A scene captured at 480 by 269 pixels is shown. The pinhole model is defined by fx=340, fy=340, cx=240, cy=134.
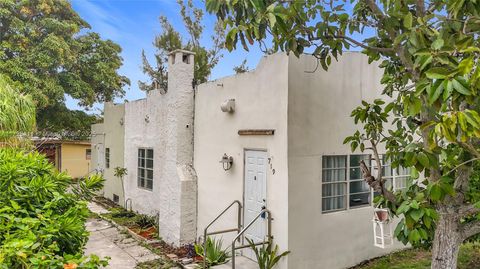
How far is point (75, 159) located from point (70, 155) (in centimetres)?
46

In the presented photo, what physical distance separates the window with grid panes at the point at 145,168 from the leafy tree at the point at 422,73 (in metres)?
8.37

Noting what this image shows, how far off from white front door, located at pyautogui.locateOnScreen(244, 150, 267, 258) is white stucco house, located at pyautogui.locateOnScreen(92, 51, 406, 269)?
0.02 metres

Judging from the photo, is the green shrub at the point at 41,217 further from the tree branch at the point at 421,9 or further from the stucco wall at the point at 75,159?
the stucco wall at the point at 75,159

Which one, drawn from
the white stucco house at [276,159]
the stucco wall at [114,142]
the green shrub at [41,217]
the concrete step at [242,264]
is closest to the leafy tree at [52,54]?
the stucco wall at [114,142]

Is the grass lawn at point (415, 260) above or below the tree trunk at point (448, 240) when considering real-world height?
below

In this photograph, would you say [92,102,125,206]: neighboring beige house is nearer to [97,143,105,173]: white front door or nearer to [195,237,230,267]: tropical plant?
[97,143,105,173]: white front door

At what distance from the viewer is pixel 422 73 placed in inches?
144

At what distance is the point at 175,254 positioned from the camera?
8891mm

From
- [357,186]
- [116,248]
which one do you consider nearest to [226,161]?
[357,186]

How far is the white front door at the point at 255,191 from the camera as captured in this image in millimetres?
7492

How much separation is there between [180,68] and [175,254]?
507 centimetres

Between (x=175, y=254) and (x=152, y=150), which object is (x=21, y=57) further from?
(x=175, y=254)

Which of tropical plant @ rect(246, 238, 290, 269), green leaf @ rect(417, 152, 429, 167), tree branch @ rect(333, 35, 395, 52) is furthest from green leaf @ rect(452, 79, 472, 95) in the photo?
tropical plant @ rect(246, 238, 290, 269)

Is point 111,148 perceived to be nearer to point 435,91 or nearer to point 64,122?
point 64,122
